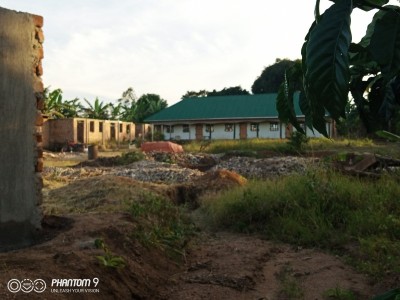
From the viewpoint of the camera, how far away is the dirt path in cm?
439

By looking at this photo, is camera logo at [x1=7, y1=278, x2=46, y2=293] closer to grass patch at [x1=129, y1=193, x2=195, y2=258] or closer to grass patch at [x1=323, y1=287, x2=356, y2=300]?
grass patch at [x1=129, y1=193, x2=195, y2=258]

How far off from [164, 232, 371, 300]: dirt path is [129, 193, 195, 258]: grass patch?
10.1 inches

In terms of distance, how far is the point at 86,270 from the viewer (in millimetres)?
3705

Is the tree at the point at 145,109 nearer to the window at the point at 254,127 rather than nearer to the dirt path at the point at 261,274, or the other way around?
the window at the point at 254,127

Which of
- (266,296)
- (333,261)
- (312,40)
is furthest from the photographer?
(333,261)

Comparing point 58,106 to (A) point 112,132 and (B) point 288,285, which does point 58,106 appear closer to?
(A) point 112,132

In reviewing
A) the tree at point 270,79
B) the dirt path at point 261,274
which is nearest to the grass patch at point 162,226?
the dirt path at point 261,274

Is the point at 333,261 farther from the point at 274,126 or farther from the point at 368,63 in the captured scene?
the point at 274,126

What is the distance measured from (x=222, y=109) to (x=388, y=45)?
35.7 m

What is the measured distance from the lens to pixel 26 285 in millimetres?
3158

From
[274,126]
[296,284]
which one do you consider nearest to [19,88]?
[296,284]

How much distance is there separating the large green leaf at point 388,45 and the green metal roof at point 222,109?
32.3 meters

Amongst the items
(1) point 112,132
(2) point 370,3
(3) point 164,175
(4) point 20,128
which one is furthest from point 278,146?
(2) point 370,3

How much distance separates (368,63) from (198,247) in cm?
497
